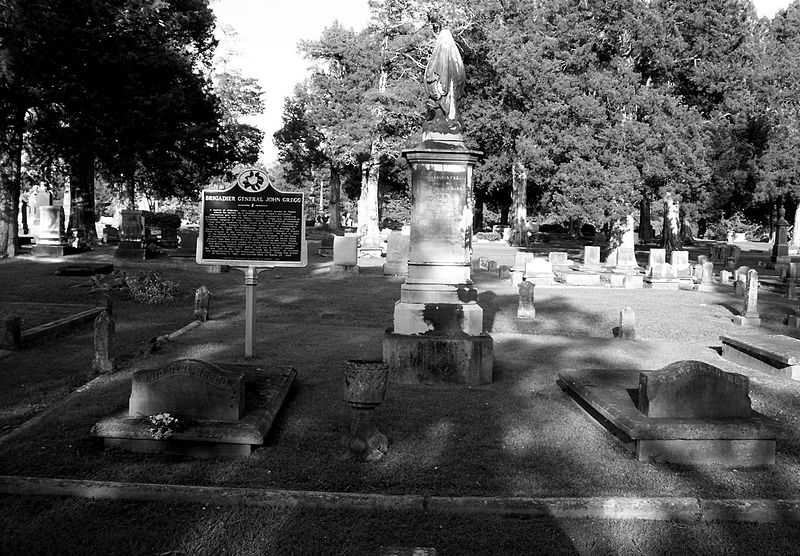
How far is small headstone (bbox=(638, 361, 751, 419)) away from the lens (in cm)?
622

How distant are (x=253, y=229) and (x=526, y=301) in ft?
24.7

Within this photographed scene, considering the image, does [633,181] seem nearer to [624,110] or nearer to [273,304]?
[624,110]

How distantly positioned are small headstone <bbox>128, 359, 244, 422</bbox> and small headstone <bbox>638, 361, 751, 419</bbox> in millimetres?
3922

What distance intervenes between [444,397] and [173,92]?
22.7 m

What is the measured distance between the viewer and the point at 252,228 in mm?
9539

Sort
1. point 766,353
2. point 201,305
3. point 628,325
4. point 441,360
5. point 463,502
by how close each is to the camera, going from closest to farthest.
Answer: point 463,502
point 441,360
point 766,353
point 628,325
point 201,305

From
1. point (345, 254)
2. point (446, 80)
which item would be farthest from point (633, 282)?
point (446, 80)

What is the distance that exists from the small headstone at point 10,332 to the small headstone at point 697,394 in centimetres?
907

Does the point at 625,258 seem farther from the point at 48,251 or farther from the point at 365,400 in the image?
the point at 365,400

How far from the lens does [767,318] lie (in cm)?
1625

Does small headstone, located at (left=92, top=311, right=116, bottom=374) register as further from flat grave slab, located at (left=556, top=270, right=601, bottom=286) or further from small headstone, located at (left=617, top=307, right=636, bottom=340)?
flat grave slab, located at (left=556, top=270, right=601, bottom=286)

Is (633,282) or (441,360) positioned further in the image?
(633,282)

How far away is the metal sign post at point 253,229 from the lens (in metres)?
9.49

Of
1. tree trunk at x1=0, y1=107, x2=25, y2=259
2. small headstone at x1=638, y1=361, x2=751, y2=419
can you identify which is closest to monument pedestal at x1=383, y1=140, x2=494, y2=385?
small headstone at x1=638, y1=361, x2=751, y2=419
